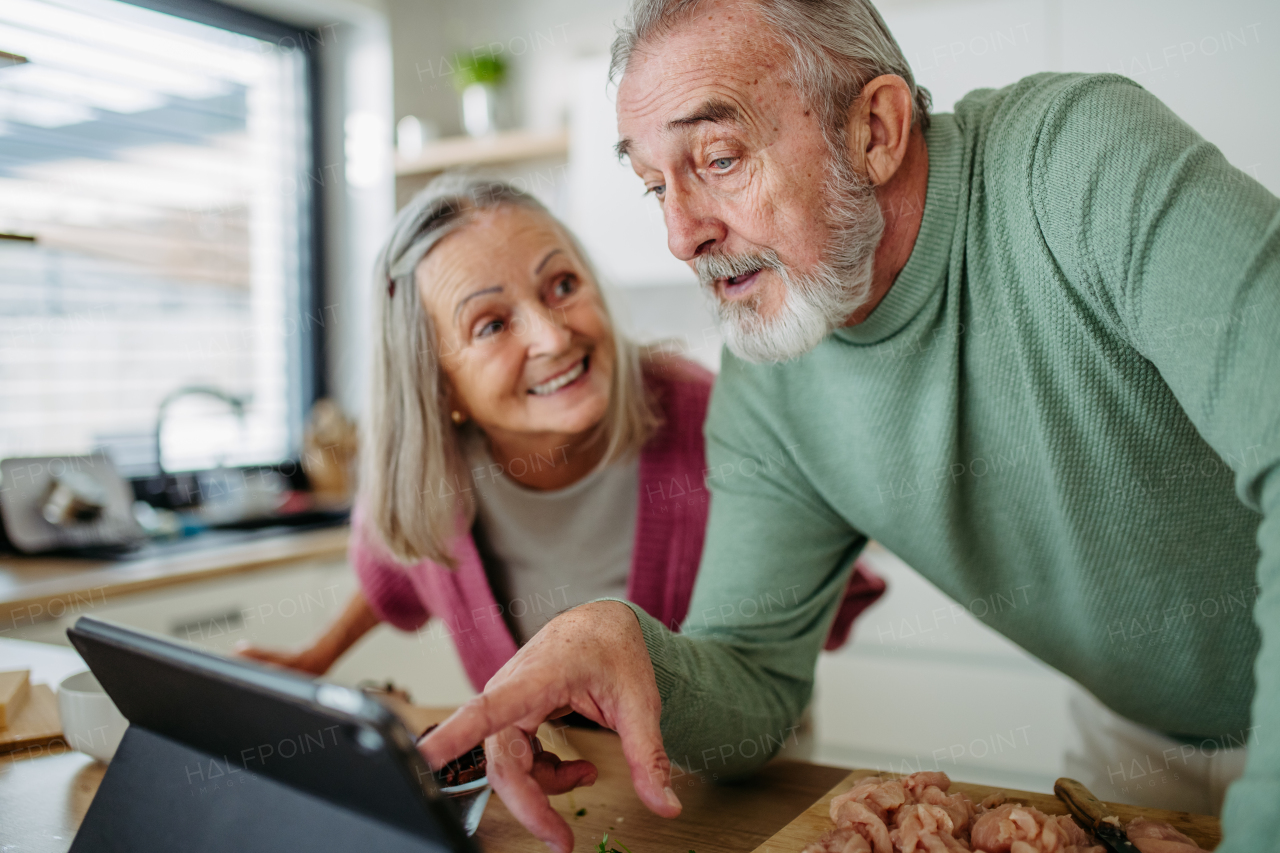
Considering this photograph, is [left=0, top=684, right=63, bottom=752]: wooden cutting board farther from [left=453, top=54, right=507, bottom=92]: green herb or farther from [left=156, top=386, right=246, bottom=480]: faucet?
[left=453, top=54, right=507, bottom=92]: green herb

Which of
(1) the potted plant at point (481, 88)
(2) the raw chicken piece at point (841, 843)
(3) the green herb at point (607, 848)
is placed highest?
(1) the potted plant at point (481, 88)

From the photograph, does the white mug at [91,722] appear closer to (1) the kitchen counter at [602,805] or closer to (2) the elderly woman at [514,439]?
(1) the kitchen counter at [602,805]

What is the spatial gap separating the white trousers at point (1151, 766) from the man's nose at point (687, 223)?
698 mm

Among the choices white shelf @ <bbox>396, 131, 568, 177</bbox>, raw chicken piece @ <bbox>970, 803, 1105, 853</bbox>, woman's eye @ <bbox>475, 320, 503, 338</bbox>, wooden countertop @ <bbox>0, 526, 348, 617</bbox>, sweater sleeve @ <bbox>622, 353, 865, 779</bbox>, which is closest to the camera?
raw chicken piece @ <bbox>970, 803, 1105, 853</bbox>

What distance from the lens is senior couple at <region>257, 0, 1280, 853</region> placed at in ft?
2.47

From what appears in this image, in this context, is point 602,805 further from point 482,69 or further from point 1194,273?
point 482,69

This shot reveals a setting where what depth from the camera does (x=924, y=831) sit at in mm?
685

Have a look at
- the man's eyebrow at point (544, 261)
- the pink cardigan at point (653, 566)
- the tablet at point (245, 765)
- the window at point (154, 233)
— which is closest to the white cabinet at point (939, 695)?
the pink cardigan at point (653, 566)

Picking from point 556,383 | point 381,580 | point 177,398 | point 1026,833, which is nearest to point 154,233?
point 177,398

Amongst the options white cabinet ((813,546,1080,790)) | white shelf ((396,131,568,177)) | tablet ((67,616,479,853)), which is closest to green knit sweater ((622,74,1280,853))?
tablet ((67,616,479,853))

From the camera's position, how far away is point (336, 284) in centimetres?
338

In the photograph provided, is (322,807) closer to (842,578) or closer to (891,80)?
(842,578)

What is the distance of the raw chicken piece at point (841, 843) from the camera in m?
0.68

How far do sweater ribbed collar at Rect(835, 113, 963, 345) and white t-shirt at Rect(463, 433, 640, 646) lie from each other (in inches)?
21.0
